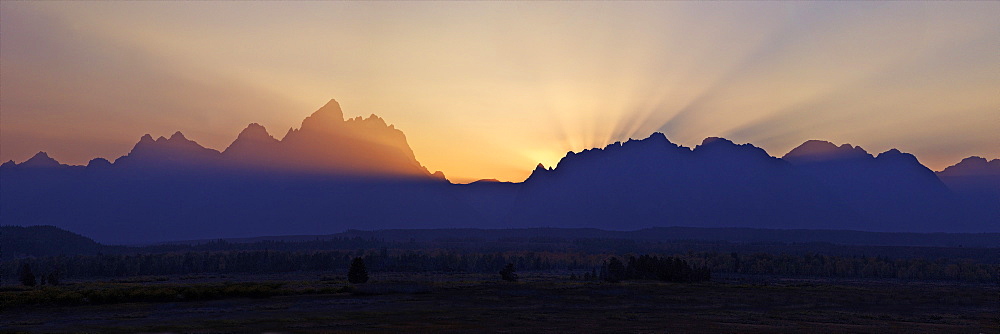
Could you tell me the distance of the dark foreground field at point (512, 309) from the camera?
173ft

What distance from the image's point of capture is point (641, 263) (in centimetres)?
11100

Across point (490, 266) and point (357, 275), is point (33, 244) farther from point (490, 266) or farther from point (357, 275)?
point (357, 275)

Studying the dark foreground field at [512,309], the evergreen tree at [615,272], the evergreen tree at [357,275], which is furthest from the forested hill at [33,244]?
the evergreen tree at [615,272]

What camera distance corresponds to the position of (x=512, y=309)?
65.6 m

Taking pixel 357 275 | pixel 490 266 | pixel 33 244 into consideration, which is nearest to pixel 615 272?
pixel 357 275

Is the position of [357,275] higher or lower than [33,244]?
lower

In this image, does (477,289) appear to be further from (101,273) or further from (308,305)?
(101,273)

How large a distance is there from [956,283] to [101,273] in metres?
131

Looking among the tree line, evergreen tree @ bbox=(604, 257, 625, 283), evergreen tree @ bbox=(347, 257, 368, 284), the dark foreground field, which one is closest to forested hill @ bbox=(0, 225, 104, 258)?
the tree line

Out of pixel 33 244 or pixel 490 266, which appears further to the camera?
pixel 33 244

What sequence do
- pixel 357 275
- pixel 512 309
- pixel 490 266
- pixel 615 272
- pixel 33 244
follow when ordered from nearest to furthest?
pixel 512 309
pixel 357 275
pixel 615 272
pixel 490 266
pixel 33 244

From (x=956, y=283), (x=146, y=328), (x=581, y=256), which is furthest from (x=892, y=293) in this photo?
(x=581, y=256)

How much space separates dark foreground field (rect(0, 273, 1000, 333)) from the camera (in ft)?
173

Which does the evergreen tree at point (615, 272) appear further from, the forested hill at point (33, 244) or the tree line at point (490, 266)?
the forested hill at point (33, 244)
